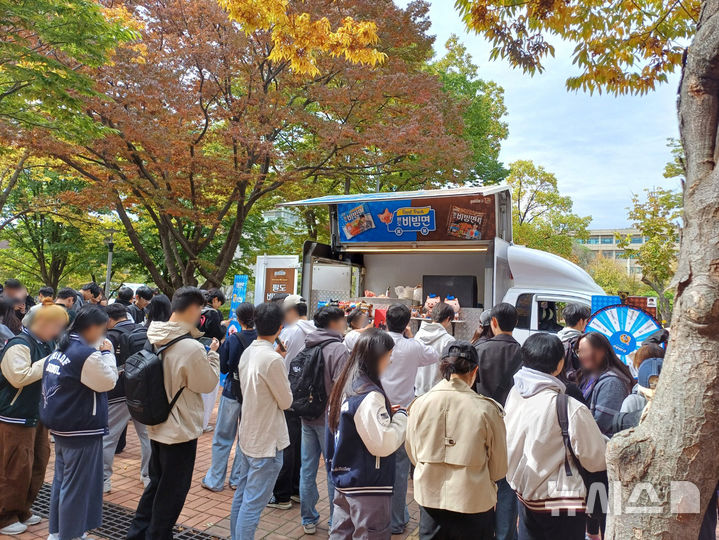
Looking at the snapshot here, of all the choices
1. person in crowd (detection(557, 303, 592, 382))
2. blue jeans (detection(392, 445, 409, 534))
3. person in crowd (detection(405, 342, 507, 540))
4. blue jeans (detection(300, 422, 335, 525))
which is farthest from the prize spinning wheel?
person in crowd (detection(405, 342, 507, 540))

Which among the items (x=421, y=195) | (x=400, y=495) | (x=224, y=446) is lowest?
(x=400, y=495)

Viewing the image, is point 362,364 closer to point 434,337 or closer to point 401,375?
point 401,375

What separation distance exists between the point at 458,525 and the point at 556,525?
0.58m

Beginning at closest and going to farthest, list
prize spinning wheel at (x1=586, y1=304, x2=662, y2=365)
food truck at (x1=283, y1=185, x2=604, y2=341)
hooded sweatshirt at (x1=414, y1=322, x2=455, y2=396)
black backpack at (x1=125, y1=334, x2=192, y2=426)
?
black backpack at (x1=125, y1=334, x2=192, y2=426), hooded sweatshirt at (x1=414, y1=322, x2=455, y2=396), prize spinning wheel at (x1=586, y1=304, x2=662, y2=365), food truck at (x1=283, y1=185, x2=604, y2=341)

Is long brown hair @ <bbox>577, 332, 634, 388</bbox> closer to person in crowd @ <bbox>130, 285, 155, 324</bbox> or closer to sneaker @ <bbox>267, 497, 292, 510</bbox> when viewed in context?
sneaker @ <bbox>267, 497, 292, 510</bbox>

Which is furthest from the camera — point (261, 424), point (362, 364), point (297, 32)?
point (297, 32)

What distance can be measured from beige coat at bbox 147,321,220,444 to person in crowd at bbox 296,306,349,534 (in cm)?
102

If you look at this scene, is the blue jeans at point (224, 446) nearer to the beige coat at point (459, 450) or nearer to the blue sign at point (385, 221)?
the beige coat at point (459, 450)

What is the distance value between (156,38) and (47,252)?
15475mm

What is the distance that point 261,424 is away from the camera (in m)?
3.53

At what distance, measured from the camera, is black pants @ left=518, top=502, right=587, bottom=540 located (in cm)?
266

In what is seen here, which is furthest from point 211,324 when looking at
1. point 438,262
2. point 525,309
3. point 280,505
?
point 438,262

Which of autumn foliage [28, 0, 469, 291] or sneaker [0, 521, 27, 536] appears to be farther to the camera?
autumn foliage [28, 0, 469, 291]

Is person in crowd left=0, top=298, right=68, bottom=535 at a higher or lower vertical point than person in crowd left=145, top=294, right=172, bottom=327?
lower
